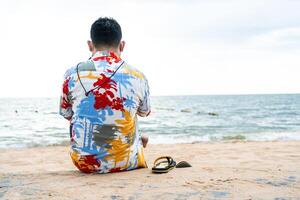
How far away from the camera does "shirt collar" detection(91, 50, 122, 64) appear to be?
295 cm

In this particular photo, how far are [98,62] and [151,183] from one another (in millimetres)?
1081

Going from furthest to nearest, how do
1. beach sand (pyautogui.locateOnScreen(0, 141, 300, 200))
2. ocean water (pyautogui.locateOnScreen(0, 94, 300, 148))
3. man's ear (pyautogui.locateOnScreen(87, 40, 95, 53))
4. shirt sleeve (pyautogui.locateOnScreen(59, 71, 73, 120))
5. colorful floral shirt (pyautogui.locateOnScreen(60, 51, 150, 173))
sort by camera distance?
ocean water (pyautogui.locateOnScreen(0, 94, 300, 148))
man's ear (pyautogui.locateOnScreen(87, 40, 95, 53))
shirt sleeve (pyautogui.locateOnScreen(59, 71, 73, 120))
colorful floral shirt (pyautogui.locateOnScreen(60, 51, 150, 173))
beach sand (pyautogui.locateOnScreen(0, 141, 300, 200))

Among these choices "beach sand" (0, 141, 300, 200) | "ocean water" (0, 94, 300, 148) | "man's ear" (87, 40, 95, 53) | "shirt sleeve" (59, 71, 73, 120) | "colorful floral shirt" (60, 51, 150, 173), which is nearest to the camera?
"beach sand" (0, 141, 300, 200)

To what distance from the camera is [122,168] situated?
9.93ft

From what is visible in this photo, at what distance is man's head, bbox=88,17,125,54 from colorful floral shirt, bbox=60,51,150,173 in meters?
0.07

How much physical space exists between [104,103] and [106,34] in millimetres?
594

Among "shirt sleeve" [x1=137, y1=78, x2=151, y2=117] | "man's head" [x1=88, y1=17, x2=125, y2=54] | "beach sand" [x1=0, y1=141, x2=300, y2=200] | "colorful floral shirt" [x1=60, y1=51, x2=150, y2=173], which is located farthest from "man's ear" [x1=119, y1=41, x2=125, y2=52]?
"beach sand" [x1=0, y1=141, x2=300, y2=200]

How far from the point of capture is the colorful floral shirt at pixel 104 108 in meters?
2.84

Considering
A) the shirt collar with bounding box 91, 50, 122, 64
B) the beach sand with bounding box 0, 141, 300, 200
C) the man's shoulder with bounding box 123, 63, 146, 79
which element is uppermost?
the shirt collar with bounding box 91, 50, 122, 64

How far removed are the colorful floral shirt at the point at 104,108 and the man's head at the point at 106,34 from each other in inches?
2.8

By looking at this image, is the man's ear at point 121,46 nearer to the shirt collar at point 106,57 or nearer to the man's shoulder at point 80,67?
the shirt collar at point 106,57

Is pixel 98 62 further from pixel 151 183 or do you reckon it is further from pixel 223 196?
pixel 223 196

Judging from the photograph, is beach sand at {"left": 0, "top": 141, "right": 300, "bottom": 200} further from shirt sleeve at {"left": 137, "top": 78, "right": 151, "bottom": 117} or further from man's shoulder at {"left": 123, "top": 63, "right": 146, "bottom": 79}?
man's shoulder at {"left": 123, "top": 63, "right": 146, "bottom": 79}

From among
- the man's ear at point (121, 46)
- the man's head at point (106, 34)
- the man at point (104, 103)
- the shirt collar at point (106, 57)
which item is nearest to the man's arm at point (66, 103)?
the man at point (104, 103)
